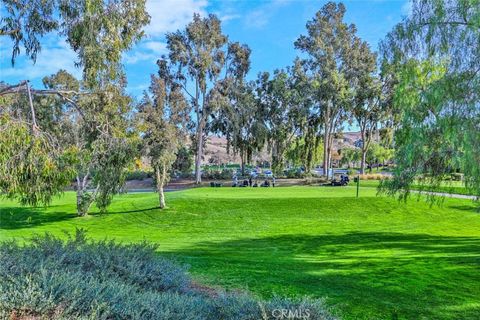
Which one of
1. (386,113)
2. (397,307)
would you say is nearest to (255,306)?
(397,307)

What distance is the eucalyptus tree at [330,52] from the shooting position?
3238cm

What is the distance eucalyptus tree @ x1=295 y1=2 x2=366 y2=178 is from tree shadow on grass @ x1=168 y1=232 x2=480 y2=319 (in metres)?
21.1

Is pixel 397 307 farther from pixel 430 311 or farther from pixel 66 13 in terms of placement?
pixel 66 13

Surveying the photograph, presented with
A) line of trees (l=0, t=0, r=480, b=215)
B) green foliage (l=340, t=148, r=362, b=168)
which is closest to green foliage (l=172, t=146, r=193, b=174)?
line of trees (l=0, t=0, r=480, b=215)

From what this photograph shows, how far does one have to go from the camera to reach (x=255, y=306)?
3469 millimetres

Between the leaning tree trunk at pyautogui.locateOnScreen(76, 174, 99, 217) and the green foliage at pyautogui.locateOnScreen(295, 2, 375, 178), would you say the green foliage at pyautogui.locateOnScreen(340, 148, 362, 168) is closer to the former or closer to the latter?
the green foliage at pyautogui.locateOnScreen(295, 2, 375, 178)

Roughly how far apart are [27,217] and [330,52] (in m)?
26.3

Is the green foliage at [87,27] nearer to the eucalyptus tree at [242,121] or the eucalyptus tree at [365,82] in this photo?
the eucalyptus tree at [242,121]

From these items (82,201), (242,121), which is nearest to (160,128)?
(82,201)

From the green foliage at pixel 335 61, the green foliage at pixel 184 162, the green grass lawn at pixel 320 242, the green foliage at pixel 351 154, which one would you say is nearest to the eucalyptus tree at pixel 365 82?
the green foliage at pixel 335 61

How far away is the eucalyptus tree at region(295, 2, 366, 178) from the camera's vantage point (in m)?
32.4

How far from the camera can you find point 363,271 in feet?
27.9

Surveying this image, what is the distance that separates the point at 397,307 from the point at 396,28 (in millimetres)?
6868

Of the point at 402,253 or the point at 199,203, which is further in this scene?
the point at 199,203
